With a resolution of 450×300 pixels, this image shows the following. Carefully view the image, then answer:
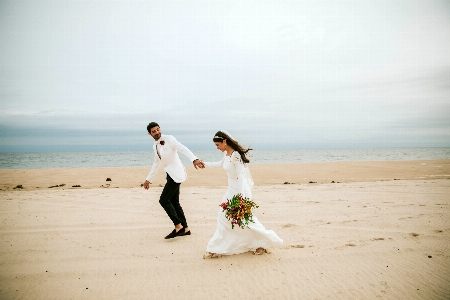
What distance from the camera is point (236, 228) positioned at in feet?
15.5

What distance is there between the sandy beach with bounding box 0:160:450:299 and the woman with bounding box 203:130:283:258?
20cm

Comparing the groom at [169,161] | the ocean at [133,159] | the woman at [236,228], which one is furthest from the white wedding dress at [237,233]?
the ocean at [133,159]

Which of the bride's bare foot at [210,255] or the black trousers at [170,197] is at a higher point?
the black trousers at [170,197]

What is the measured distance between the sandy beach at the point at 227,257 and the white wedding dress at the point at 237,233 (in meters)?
0.21

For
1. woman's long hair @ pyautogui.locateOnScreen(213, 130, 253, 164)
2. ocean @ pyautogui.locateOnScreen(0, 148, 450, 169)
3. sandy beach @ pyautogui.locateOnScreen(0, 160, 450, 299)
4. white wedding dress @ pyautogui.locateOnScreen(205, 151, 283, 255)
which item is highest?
woman's long hair @ pyautogui.locateOnScreen(213, 130, 253, 164)

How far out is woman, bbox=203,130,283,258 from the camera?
4.61m

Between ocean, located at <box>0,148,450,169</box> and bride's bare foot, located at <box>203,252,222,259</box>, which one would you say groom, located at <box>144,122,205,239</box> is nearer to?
bride's bare foot, located at <box>203,252,222,259</box>

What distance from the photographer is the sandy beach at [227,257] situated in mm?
3895

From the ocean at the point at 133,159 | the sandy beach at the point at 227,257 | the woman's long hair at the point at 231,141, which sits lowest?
the ocean at the point at 133,159

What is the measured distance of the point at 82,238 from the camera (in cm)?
610

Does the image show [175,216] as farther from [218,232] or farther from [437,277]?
[437,277]

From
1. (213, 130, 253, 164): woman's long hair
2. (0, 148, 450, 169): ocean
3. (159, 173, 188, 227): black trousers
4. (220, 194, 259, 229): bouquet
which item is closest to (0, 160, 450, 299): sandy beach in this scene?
(159, 173, 188, 227): black trousers

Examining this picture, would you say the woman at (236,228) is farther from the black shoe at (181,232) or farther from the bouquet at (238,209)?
the black shoe at (181,232)

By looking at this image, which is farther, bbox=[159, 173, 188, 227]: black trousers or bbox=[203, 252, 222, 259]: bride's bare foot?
bbox=[159, 173, 188, 227]: black trousers
